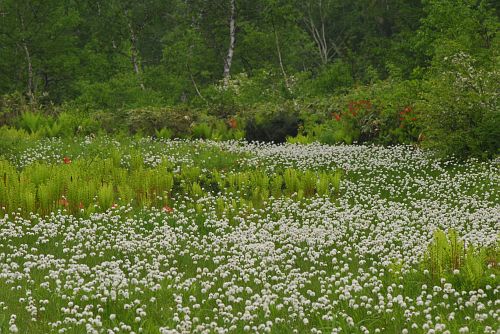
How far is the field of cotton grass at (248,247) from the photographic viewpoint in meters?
6.03

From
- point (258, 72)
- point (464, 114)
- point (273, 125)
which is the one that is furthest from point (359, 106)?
point (258, 72)

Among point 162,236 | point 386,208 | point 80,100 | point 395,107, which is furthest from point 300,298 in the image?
point 80,100

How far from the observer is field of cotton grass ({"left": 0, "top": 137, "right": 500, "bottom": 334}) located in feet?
19.8

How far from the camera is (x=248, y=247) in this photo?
8.52 metres

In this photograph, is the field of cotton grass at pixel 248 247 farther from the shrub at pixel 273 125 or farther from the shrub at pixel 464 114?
the shrub at pixel 273 125

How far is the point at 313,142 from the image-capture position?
2106 cm

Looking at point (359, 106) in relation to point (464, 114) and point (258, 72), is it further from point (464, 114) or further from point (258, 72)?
point (258, 72)

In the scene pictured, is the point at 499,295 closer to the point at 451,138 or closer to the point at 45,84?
the point at 451,138

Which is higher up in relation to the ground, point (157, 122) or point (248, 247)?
point (248, 247)

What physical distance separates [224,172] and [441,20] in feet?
67.9

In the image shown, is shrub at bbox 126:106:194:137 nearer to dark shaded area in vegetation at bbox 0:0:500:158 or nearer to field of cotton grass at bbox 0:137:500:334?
dark shaded area in vegetation at bbox 0:0:500:158

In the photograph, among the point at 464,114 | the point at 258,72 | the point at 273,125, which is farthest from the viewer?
the point at 258,72

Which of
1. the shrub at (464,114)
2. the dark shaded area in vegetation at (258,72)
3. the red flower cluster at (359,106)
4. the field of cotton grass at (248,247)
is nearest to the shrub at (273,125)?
the dark shaded area in vegetation at (258,72)

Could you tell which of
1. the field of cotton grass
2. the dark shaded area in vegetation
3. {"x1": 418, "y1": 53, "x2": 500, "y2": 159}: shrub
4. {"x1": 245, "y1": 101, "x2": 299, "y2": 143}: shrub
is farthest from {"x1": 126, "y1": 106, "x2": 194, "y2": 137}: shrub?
{"x1": 418, "y1": 53, "x2": 500, "y2": 159}: shrub
